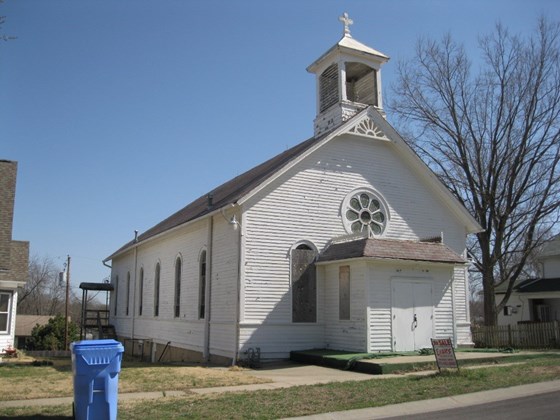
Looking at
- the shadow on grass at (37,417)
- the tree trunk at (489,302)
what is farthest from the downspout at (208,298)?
the tree trunk at (489,302)

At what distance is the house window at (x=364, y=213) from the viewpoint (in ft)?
68.9

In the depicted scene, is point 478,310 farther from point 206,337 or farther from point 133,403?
point 133,403

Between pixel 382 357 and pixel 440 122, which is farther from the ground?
pixel 440 122

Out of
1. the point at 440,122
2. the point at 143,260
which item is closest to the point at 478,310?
Result: the point at 440,122

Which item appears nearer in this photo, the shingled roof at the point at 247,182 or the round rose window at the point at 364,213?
the shingled roof at the point at 247,182

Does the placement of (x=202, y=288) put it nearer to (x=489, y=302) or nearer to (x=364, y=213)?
(x=364, y=213)

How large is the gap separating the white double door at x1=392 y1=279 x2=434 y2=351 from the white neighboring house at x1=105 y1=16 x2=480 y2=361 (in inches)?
1.5

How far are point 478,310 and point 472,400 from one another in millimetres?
90590

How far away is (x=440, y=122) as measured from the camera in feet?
108

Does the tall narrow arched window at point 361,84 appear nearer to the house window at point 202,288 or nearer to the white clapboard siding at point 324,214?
the white clapboard siding at point 324,214

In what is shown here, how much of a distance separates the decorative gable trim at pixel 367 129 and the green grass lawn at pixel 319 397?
32.8 ft

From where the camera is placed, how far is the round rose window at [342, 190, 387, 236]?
68.9 feet

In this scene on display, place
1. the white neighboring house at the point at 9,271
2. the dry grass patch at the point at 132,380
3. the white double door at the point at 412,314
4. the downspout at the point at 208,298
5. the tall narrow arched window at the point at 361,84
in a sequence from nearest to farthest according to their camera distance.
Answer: the dry grass patch at the point at 132,380 < the white double door at the point at 412,314 < the downspout at the point at 208,298 < the white neighboring house at the point at 9,271 < the tall narrow arched window at the point at 361,84

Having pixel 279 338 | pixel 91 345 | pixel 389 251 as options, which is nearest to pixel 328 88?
pixel 389 251
